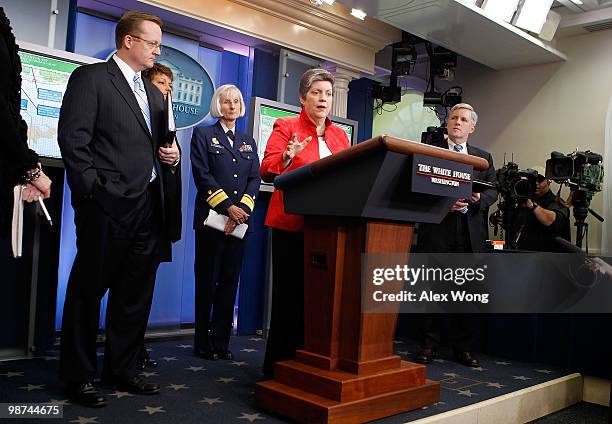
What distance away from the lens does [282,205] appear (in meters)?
2.34

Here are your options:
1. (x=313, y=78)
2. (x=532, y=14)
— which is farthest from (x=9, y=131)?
(x=532, y=14)

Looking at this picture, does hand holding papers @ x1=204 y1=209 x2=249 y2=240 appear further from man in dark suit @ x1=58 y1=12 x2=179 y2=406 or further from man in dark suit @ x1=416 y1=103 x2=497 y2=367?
man in dark suit @ x1=416 y1=103 x2=497 y2=367

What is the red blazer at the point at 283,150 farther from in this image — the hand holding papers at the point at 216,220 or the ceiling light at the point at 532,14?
the ceiling light at the point at 532,14

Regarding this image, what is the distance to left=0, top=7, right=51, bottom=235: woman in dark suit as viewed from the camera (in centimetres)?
151

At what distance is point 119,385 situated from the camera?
87.2 inches

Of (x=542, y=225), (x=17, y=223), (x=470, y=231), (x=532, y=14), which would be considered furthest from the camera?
(x=532, y=14)

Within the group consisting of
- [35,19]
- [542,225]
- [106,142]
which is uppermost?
[35,19]

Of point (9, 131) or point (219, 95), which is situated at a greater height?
point (219, 95)

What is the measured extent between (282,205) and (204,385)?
2.68 ft

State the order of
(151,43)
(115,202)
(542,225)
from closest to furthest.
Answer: (115,202)
(151,43)
(542,225)

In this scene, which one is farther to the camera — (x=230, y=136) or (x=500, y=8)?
(x=500, y=8)

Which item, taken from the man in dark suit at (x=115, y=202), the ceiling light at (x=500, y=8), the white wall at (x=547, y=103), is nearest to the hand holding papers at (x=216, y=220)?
the man in dark suit at (x=115, y=202)

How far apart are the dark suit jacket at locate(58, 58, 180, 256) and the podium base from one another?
793 millimetres

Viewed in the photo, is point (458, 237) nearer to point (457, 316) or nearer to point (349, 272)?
point (457, 316)
